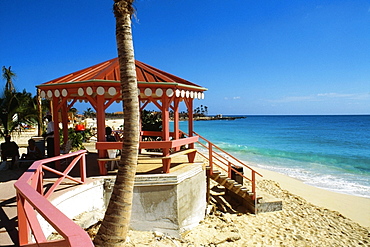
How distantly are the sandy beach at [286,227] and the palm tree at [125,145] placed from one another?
166cm

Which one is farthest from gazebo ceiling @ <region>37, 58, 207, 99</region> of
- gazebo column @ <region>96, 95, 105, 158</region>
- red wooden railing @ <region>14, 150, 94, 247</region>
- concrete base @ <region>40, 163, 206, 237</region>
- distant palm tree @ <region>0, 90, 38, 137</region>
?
distant palm tree @ <region>0, 90, 38, 137</region>

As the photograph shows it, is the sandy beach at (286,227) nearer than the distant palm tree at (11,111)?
Yes

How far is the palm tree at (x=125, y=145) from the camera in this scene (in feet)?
13.4

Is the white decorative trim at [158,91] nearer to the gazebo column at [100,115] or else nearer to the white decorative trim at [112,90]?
the white decorative trim at [112,90]

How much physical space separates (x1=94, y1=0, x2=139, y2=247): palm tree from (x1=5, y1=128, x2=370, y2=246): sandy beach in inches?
65.2

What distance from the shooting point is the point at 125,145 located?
13.8ft

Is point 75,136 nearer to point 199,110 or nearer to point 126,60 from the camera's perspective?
point 126,60

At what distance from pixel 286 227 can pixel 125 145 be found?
6.80 m

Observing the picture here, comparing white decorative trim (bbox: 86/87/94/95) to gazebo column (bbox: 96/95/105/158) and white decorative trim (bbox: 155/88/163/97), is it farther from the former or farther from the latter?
white decorative trim (bbox: 155/88/163/97)

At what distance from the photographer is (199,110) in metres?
198

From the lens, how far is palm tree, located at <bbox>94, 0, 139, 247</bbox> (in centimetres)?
408

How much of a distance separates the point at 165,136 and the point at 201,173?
1.70 m

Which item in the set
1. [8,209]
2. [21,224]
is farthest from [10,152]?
[21,224]

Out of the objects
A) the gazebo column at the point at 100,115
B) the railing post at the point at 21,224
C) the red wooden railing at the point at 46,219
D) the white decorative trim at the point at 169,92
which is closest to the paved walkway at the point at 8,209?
the railing post at the point at 21,224
